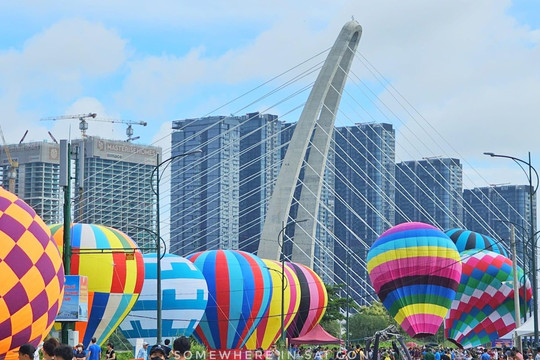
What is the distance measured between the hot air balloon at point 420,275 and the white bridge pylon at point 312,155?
30.7ft

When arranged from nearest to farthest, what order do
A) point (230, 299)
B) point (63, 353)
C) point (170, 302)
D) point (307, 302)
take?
point (63, 353)
point (170, 302)
point (230, 299)
point (307, 302)

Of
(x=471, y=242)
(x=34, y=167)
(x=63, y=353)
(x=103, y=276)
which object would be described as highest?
(x=34, y=167)

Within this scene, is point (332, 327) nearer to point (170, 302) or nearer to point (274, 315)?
point (274, 315)

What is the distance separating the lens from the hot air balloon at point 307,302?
212ft

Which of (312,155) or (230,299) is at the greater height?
(312,155)

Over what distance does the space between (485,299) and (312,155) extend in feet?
49.0

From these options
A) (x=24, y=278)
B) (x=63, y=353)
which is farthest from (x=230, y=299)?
(x=63, y=353)

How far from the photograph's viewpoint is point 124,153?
198 metres

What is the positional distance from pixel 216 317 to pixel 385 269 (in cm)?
1089

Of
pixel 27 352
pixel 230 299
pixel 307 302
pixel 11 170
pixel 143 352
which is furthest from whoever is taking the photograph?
pixel 11 170

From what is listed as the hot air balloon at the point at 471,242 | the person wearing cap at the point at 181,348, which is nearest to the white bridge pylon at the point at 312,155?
the hot air balloon at the point at 471,242

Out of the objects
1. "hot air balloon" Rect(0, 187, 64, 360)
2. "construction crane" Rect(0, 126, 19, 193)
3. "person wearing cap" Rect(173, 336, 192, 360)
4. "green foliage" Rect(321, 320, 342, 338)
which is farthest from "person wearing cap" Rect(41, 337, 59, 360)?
"construction crane" Rect(0, 126, 19, 193)

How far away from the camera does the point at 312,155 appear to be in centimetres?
7294

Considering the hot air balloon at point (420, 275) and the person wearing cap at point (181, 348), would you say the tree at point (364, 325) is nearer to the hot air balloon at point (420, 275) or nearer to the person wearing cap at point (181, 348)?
the hot air balloon at point (420, 275)
